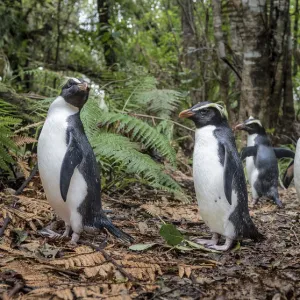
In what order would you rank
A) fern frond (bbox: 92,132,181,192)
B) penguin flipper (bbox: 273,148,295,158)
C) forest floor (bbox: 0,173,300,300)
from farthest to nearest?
1. penguin flipper (bbox: 273,148,295,158)
2. fern frond (bbox: 92,132,181,192)
3. forest floor (bbox: 0,173,300,300)

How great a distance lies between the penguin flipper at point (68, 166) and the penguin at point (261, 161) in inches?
107

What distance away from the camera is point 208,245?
2.79 meters

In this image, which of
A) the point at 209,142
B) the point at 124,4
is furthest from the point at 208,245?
the point at 124,4

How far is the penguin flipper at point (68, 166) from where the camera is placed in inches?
103

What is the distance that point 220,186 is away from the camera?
2.80 metres

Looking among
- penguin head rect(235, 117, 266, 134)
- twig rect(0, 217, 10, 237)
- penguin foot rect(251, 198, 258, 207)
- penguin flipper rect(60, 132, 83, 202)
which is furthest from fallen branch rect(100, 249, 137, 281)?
penguin head rect(235, 117, 266, 134)

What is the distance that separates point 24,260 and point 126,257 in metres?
0.48

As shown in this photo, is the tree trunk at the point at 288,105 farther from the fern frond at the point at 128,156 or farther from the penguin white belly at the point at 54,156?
the penguin white belly at the point at 54,156

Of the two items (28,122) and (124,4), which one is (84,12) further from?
(28,122)

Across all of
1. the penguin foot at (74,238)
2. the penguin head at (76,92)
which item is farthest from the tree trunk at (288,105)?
the penguin foot at (74,238)

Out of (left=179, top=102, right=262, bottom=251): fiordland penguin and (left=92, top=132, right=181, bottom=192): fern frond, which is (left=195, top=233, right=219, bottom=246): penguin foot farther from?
(left=92, top=132, right=181, bottom=192): fern frond

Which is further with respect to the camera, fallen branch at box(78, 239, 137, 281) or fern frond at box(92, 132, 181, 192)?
fern frond at box(92, 132, 181, 192)

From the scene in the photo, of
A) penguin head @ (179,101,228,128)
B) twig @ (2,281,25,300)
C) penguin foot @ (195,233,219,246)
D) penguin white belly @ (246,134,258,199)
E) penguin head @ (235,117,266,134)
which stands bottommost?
penguin white belly @ (246,134,258,199)

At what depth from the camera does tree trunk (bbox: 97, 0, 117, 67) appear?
25.4 feet
